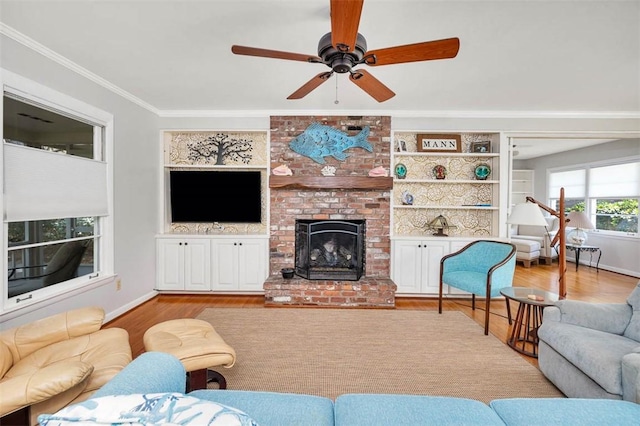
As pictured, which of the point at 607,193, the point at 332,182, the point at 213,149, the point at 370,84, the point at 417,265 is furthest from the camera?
the point at 607,193

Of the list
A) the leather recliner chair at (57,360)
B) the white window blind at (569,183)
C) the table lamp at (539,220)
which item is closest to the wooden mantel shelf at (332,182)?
the table lamp at (539,220)

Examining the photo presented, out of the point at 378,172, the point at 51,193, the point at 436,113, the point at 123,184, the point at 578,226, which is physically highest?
the point at 436,113

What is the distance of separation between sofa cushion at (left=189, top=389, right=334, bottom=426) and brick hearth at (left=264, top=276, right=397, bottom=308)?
7.65ft

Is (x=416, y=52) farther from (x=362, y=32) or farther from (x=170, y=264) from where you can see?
(x=170, y=264)

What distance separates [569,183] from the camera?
6.55 m

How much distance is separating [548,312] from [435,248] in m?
1.82

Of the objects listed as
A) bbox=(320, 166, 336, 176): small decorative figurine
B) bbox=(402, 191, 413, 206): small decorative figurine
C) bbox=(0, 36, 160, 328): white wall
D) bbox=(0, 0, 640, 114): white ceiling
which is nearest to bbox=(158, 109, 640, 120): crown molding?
bbox=(0, 0, 640, 114): white ceiling

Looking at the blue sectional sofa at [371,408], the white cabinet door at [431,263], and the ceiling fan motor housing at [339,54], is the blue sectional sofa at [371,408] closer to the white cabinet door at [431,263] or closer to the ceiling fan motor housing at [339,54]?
the ceiling fan motor housing at [339,54]

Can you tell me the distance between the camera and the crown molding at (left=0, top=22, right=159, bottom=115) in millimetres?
2131

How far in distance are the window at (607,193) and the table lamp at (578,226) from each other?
20.7 inches

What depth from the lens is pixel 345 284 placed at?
3602mm

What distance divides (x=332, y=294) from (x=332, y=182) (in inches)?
55.7

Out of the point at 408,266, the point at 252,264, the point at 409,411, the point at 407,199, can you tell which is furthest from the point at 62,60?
the point at 408,266

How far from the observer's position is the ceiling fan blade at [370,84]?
1.91 m
